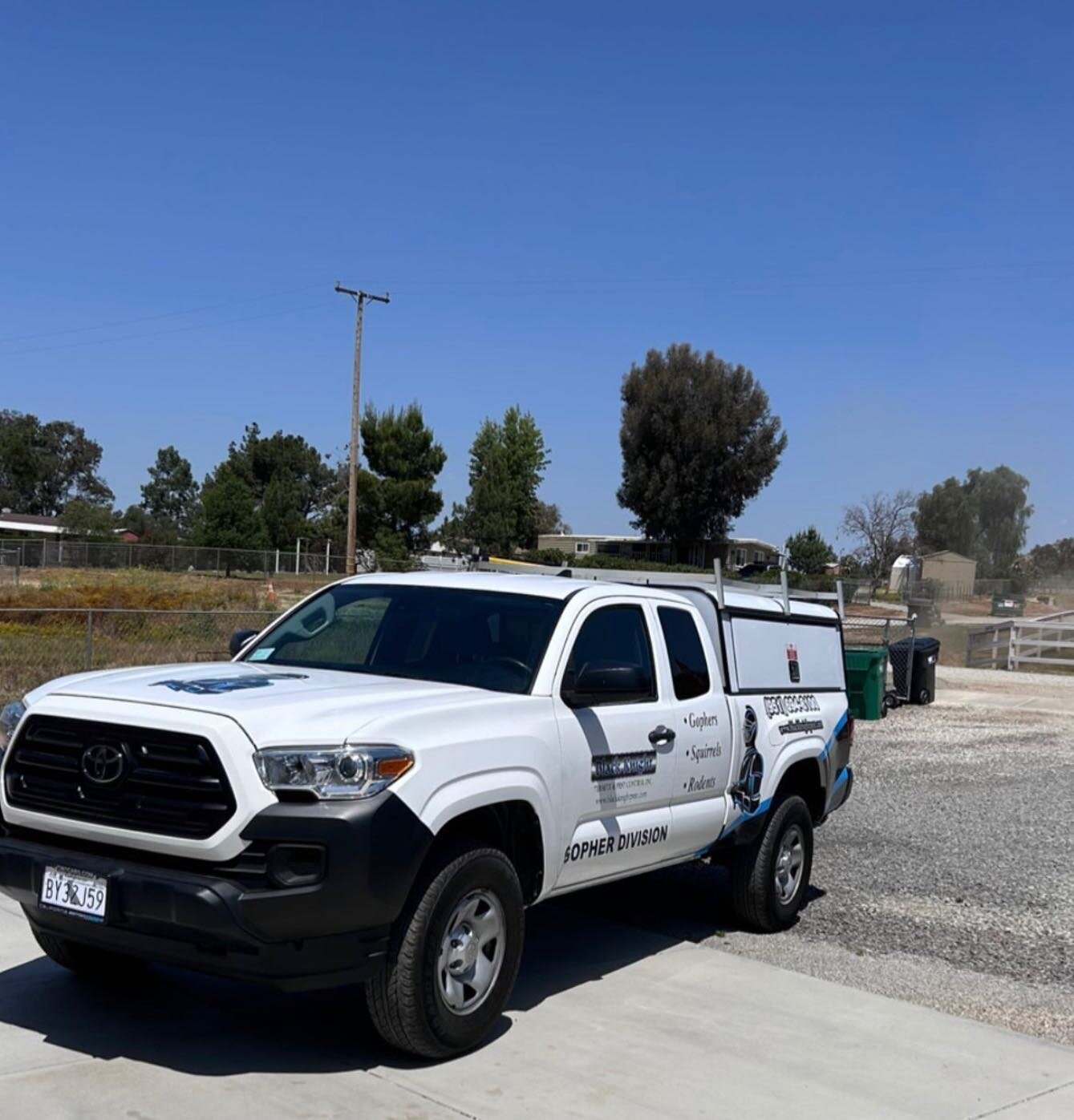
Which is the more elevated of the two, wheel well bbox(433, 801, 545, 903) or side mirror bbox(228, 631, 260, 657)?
side mirror bbox(228, 631, 260, 657)

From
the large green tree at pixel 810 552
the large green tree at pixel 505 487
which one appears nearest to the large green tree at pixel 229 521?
the large green tree at pixel 505 487

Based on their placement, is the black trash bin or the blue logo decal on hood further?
the black trash bin

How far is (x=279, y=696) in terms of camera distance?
5199mm

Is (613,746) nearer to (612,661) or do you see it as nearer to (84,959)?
(612,661)

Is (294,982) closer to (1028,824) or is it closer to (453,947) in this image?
(453,947)

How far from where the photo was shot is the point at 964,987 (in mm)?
6938

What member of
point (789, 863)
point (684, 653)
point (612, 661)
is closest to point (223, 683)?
point (612, 661)

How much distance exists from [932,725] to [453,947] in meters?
15.4

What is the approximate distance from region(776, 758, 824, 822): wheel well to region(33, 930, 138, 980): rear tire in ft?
12.5

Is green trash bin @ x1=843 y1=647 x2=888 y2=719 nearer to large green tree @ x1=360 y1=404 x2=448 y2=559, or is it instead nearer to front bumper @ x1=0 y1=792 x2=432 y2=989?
front bumper @ x1=0 y1=792 x2=432 y2=989

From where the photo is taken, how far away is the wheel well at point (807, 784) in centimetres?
803

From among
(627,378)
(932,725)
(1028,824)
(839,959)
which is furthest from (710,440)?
(839,959)

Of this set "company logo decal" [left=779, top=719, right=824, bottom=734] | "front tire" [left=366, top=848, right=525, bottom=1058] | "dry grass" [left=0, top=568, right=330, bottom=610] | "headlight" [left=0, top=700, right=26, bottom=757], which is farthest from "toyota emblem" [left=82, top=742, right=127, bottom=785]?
"dry grass" [left=0, top=568, right=330, bottom=610]

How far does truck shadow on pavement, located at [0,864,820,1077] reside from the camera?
204 inches
